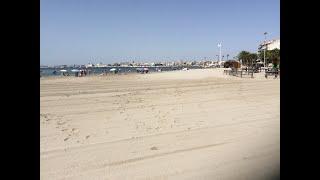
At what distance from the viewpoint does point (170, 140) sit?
5820 mm

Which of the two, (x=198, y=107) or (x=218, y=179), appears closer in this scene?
(x=218, y=179)

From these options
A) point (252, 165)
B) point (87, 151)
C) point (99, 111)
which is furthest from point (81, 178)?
point (99, 111)
